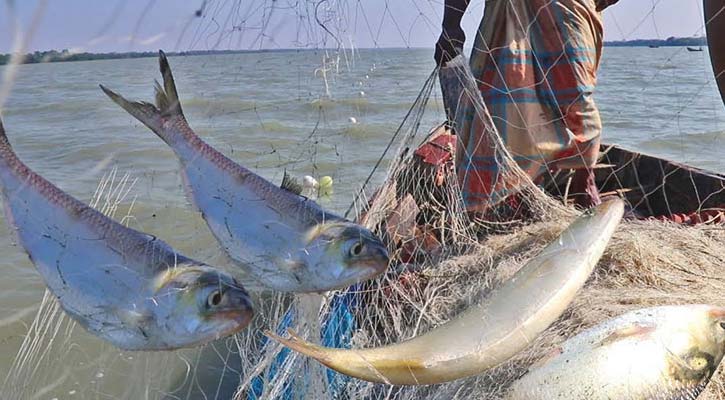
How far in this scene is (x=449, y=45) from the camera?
3.99 metres

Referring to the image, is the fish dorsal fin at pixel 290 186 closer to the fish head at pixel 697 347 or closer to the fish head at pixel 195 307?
the fish head at pixel 195 307

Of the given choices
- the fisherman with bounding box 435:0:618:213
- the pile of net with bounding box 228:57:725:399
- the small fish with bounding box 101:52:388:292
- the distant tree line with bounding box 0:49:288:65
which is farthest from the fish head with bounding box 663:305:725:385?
the distant tree line with bounding box 0:49:288:65

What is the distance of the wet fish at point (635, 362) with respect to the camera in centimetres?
256

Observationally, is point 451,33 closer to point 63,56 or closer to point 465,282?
point 465,282

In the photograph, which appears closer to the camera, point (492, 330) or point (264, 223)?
point (264, 223)

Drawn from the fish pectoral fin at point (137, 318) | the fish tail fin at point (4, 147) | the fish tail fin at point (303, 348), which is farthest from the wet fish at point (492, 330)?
the fish tail fin at point (4, 147)

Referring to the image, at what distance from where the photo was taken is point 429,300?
3.34 meters

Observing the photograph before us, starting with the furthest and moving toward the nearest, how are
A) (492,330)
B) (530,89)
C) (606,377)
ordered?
(530,89) < (606,377) < (492,330)

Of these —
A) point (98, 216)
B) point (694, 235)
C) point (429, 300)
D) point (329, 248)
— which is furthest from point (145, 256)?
point (694, 235)

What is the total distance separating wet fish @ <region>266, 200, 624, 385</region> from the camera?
2.14 meters

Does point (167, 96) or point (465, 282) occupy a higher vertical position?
point (167, 96)

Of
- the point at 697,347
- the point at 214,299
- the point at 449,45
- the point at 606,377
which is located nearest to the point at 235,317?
the point at 214,299

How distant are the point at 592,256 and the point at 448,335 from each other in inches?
34.8

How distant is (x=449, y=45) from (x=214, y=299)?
267 centimetres
